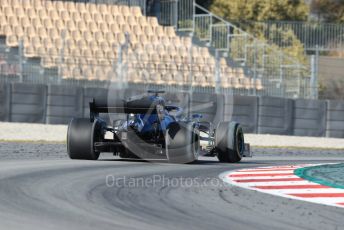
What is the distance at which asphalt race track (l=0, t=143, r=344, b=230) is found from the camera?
7371 mm

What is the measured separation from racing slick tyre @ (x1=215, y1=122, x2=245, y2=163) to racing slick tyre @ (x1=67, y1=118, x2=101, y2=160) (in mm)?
1979

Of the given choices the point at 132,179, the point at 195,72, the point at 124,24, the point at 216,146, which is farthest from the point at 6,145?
the point at 124,24

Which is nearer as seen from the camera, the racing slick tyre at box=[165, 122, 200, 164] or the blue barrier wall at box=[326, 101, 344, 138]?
the racing slick tyre at box=[165, 122, 200, 164]

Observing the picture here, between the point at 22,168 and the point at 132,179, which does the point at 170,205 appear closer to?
the point at 132,179

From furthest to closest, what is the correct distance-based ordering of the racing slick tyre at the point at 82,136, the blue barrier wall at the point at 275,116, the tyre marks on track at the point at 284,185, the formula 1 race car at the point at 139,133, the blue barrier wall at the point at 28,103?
1. the blue barrier wall at the point at 275,116
2. the blue barrier wall at the point at 28,103
3. the racing slick tyre at the point at 82,136
4. the formula 1 race car at the point at 139,133
5. the tyre marks on track at the point at 284,185

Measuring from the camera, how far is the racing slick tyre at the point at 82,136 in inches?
527

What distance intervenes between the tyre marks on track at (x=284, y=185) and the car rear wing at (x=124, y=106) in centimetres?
155

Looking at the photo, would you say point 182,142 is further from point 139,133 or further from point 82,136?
point 82,136

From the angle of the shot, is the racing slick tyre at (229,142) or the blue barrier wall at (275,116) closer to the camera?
the racing slick tyre at (229,142)

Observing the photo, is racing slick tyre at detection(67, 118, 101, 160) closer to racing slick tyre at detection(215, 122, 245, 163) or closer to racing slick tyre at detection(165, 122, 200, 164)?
racing slick tyre at detection(165, 122, 200, 164)

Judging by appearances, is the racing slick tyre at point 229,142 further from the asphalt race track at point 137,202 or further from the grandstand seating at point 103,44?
the grandstand seating at point 103,44

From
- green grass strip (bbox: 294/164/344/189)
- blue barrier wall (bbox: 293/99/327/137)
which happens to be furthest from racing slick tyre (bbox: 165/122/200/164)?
blue barrier wall (bbox: 293/99/327/137)

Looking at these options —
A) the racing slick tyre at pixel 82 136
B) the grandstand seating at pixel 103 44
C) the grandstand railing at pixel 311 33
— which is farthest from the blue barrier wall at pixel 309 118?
the racing slick tyre at pixel 82 136

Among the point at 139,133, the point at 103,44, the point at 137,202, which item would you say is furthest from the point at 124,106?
the point at 103,44
